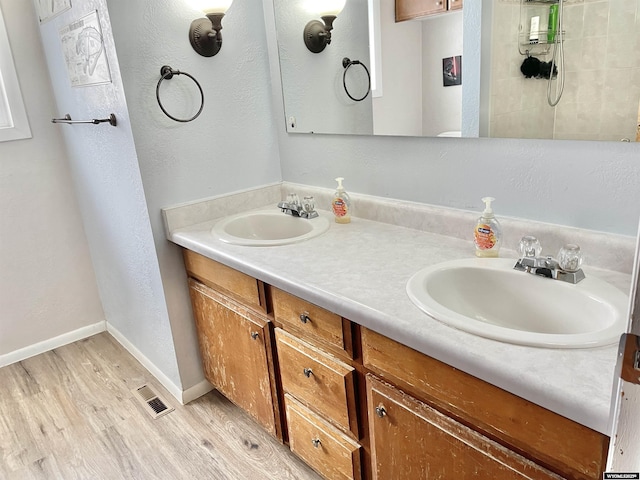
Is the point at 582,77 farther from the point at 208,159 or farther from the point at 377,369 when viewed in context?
the point at 208,159

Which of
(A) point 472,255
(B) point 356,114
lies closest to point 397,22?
(B) point 356,114

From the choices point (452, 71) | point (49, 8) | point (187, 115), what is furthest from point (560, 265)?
point (49, 8)

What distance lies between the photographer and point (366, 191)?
1.80 m

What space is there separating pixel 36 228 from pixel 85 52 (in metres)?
1.07

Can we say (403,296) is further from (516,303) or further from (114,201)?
(114,201)

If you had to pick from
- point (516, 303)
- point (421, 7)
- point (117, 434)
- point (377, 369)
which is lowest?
point (117, 434)

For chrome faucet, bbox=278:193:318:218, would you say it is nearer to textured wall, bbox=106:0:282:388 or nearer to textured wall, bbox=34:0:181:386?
textured wall, bbox=106:0:282:388

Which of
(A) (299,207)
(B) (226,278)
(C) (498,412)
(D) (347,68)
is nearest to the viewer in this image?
(C) (498,412)

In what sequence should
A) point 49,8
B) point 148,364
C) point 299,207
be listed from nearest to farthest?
point 299,207 < point 49,8 < point 148,364

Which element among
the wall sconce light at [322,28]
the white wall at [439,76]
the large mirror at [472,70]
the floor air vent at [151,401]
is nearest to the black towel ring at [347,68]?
the large mirror at [472,70]

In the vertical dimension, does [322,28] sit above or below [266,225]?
above

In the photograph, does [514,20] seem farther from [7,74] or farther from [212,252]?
[7,74]

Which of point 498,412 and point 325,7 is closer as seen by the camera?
point 498,412

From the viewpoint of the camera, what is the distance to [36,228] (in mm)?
2502
